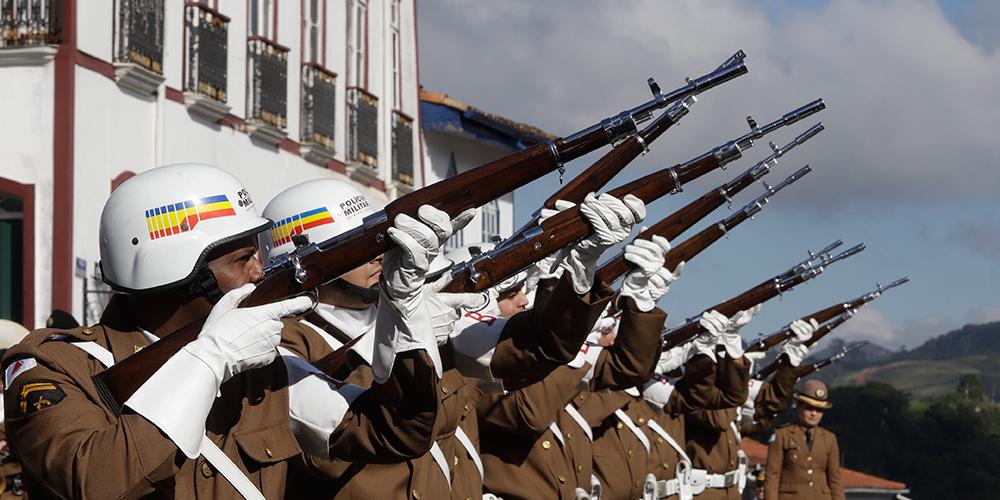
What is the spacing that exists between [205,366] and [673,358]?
9249 millimetres

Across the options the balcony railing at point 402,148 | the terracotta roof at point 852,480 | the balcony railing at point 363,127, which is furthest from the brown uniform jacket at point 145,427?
the balcony railing at point 402,148

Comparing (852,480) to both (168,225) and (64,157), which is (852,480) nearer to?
(64,157)

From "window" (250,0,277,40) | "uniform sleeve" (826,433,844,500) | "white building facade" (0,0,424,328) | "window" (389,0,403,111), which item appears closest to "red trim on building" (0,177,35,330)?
"white building facade" (0,0,424,328)

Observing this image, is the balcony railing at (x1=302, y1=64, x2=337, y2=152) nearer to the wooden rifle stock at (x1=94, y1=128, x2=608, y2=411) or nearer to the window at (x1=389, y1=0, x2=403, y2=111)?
the window at (x1=389, y1=0, x2=403, y2=111)

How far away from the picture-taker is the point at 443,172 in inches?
1131

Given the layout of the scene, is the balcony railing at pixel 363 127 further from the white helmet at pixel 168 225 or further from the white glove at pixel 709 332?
the white helmet at pixel 168 225

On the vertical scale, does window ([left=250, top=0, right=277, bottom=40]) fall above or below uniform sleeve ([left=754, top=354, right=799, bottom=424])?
above

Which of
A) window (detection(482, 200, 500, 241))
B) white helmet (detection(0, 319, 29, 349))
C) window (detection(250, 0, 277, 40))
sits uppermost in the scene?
window (detection(250, 0, 277, 40))

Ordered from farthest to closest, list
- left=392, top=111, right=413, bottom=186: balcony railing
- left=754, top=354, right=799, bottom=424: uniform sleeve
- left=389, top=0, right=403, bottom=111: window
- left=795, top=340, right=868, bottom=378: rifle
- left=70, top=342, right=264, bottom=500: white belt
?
1. left=389, top=0, right=403, bottom=111: window
2. left=392, top=111, right=413, bottom=186: balcony railing
3. left=795, top=340, right=868, bottom=378: rifle
4. left=754, top=354, right=799, bottom=424: uniform sleeve
5. left=70, top=342, right=264, bottom=500: white belt

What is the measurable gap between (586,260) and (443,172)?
2180 cm

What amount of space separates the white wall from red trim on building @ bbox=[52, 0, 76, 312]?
9cm

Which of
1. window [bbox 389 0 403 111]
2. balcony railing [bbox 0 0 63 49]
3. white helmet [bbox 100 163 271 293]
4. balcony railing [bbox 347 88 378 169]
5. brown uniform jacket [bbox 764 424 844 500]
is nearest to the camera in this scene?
white helmet [bbox 100 163 271 293]

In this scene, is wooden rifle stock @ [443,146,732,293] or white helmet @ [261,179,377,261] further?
white helmet @ [261,179,377,261]

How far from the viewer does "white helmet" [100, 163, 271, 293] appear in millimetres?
5555
